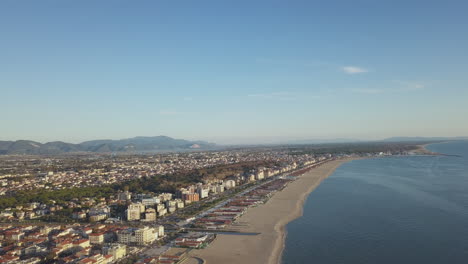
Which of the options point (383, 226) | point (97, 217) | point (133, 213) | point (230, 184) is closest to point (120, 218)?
point (133, 213)

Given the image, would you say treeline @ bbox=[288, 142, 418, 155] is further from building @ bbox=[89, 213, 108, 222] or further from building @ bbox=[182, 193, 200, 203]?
building @ bbox=[89, 213, 108, 222]

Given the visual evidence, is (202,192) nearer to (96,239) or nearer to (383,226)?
(96,239)

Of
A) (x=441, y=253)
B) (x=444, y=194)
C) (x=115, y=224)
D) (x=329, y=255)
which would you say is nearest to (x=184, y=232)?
(x=115, y=224)

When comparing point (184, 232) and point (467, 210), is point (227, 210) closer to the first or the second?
point (184, 232)

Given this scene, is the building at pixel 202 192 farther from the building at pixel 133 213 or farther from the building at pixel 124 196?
the building at pixel 133 213

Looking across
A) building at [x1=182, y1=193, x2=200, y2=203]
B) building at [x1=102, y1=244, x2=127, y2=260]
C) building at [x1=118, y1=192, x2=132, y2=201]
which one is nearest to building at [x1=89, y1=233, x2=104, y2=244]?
building at [x1=102, y1=244, x2=127, y2=260]

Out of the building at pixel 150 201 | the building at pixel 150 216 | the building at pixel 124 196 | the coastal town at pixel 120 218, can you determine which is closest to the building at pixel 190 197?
the coastal town at pixel 120 218
